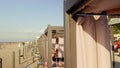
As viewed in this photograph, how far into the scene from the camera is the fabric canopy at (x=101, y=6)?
170 cm

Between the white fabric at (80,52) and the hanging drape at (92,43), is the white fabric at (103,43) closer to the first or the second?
the hanging drape at (92,43)

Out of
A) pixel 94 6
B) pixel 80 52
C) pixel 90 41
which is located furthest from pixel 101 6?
pixel 80 52

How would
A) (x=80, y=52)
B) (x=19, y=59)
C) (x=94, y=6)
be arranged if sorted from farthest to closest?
1. (x=19, y=59)
2. (x=80, y=52)
3. (x=94, y=6)

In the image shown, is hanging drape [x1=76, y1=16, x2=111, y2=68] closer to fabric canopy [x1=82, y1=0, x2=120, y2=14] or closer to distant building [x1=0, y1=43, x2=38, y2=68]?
fabric canopy [x1=82, y1=0, x2=120, y2=14]

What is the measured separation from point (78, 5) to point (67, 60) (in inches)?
22.7

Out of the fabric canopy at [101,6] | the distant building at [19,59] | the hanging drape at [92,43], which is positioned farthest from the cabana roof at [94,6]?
the distant building at [19,59]

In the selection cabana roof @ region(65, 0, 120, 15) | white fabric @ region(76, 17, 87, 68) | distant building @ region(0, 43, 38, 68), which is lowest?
distant building @ region(0, 43, 38, 68)

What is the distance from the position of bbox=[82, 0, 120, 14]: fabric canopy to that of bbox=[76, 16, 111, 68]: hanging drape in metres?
0.11

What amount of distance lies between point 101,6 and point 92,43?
1.26 ft

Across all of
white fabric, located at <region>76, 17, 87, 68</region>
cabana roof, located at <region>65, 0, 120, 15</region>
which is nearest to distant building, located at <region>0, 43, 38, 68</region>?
white fabric, located at <region>76, 17, 87, 68</region>

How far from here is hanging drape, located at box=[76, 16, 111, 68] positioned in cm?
200

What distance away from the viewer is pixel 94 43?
202 cm

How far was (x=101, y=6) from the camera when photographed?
183 centimetres

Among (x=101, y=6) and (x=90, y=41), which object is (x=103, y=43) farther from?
(x=101, y=6)
